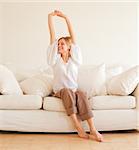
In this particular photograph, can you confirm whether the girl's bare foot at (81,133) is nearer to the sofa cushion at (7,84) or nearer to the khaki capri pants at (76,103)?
the khaki capri pants at (76,103)

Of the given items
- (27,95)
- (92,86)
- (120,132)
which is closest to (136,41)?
(92,86)

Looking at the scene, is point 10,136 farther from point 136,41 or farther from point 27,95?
point 136,41

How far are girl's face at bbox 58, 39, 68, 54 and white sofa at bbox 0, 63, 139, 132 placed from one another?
533mm

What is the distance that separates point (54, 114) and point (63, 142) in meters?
0.38

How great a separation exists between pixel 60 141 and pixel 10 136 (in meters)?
0.52

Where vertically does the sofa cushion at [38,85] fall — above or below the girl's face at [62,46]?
below

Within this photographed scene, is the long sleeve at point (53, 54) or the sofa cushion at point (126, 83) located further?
the long sleeve at point (53, 54)

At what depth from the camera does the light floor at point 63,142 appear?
9.09 feet

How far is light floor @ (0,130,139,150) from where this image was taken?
2771mm

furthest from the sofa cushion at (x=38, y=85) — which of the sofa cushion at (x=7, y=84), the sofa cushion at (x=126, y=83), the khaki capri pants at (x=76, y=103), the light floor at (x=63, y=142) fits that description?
the sofa cushion at (x=126, y=83)

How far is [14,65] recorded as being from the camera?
4.38 m

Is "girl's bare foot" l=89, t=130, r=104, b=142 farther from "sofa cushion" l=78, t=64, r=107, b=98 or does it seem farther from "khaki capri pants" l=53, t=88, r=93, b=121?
"sofa cushion" l=78, t=64, r=107, b=98

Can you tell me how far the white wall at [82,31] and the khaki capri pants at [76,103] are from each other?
1.25 meters

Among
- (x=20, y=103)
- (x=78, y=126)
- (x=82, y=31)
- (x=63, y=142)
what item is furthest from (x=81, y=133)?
(x=82, y=31)
